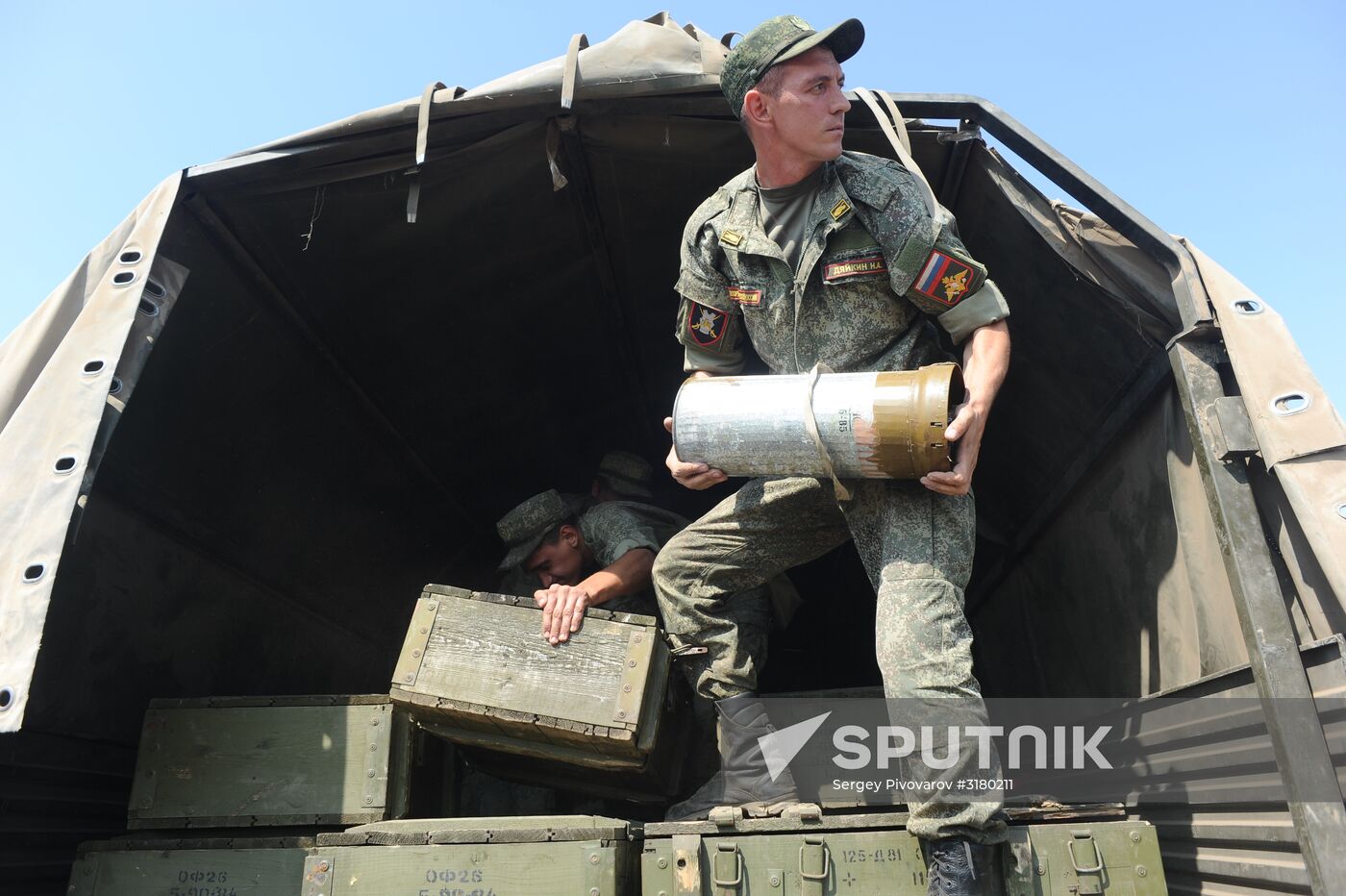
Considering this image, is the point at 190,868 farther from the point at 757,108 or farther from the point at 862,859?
the point at 757,108

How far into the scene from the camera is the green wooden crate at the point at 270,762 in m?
3.12

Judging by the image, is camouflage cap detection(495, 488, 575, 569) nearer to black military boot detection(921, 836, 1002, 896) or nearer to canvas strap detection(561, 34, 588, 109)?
canvas strap detection(561, 34, 588, 109)

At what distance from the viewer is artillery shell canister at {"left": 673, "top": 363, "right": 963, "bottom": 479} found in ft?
8.55

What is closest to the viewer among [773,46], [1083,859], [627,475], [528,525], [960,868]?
[960,868]

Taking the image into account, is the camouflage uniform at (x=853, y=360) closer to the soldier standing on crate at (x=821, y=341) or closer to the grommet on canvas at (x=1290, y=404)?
the soldier standing on crate at (x=821, y=341)

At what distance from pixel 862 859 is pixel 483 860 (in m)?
0.98

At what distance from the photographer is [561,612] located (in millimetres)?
3129

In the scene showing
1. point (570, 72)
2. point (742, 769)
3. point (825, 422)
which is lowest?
point (742, 769)

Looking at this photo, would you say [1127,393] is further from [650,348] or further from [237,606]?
[237,606]

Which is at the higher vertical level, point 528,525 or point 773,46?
point 773,46

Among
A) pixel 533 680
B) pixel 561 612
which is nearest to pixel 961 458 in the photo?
pixel 561 612

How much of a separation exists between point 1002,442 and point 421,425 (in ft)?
8.74

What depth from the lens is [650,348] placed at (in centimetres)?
505

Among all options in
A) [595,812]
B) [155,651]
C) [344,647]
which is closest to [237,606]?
[155,651]
